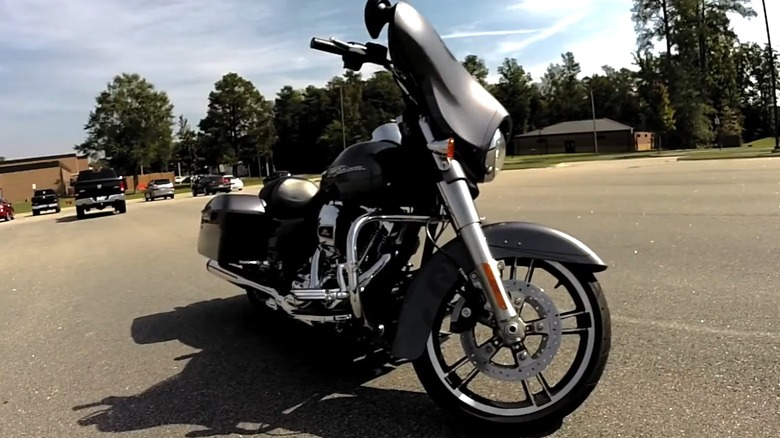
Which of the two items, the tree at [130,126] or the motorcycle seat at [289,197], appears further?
the tree at [130,126]

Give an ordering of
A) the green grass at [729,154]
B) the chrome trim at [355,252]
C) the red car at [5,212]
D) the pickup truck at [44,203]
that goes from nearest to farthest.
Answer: the chrome trim at [355,252] < the red car at [5,212] < the green grass at [729,154] < the pickup truck at [44,203]

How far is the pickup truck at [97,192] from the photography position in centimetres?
2788

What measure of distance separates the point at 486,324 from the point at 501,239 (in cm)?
42

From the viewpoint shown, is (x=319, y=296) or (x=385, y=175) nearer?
(x=385, y=175)

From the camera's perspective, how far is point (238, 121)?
9825 centimetres

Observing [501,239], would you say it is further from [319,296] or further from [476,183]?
[319,296]

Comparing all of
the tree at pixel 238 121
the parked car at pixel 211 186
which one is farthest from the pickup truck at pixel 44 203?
the tree at pixel 238 121

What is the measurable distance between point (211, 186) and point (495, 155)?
161ft

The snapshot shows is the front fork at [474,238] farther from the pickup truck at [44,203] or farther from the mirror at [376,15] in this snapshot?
the pickup truck at [44,203]

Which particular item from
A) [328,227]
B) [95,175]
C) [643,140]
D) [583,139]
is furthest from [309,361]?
[583,139]

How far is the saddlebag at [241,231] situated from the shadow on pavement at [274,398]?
27.8 inches

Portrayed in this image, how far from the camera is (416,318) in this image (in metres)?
3.14

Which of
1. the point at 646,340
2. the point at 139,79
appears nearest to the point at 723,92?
the point at 139,79

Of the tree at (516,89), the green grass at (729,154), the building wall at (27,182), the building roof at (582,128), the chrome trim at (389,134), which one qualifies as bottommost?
the green grass at (729,154)
